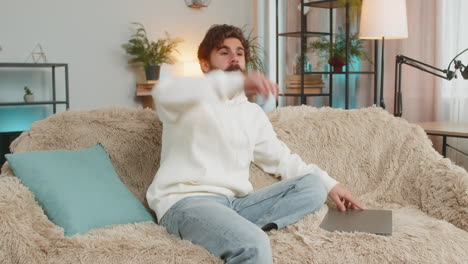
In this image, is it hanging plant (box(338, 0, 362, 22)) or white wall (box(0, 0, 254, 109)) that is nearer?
hanging plant (box(338, 0, 362, 22))

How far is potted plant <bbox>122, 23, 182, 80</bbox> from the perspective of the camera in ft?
14.9

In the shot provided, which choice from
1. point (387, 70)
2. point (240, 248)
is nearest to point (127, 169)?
point (240, 248)

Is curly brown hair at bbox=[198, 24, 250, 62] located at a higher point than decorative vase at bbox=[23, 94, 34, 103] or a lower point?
higher

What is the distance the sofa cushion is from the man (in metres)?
0.11

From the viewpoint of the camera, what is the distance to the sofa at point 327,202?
4.51 ft

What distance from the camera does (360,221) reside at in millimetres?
1637

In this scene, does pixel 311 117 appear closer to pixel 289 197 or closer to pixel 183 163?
pixel 289 197

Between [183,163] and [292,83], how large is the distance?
8.81ft

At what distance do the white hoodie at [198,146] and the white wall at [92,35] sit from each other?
117 inches

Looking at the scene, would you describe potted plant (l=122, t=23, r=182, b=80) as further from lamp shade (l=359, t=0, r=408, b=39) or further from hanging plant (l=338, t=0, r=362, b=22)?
Result: lamp shade (l=359, t=0, r=408, b=39)

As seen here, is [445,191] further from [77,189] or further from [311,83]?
[311,83]

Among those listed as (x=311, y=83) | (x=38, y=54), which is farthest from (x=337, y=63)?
(x=38, y=54)

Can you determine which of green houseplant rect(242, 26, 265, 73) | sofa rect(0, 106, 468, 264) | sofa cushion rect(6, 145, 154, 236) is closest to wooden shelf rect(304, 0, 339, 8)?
green houseplant rect(242, 26, 265, 73)

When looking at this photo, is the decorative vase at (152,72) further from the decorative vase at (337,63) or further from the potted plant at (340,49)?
the decorative vase at (337,63)
